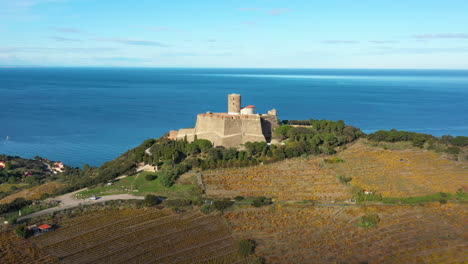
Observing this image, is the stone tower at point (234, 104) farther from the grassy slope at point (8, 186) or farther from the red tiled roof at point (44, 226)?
the grassy slope at point (8, 186)

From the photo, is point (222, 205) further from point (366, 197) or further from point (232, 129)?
point (232, 129)

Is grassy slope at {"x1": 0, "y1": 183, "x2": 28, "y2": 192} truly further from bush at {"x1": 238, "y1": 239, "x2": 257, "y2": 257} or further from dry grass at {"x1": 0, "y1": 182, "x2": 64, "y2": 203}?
bush at {"x1": 238, "y1": 239, "x2": 257, "y2": 257}

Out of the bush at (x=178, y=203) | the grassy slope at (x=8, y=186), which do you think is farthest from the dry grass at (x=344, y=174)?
the grassy slope at (x=8, y=186)

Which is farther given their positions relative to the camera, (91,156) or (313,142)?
(91,156)

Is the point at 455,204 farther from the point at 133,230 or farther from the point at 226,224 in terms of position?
the point at 133,230

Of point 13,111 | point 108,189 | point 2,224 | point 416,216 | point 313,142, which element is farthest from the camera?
point 13,111

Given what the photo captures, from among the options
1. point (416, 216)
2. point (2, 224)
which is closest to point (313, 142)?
point (416, 216)

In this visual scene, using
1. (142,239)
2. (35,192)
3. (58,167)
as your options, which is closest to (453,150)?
(142,239)

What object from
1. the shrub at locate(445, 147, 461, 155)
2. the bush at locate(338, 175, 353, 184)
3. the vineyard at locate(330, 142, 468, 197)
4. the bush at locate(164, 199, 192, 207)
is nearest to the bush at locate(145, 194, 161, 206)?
the bush at locate(164, 199, 192, 207)
